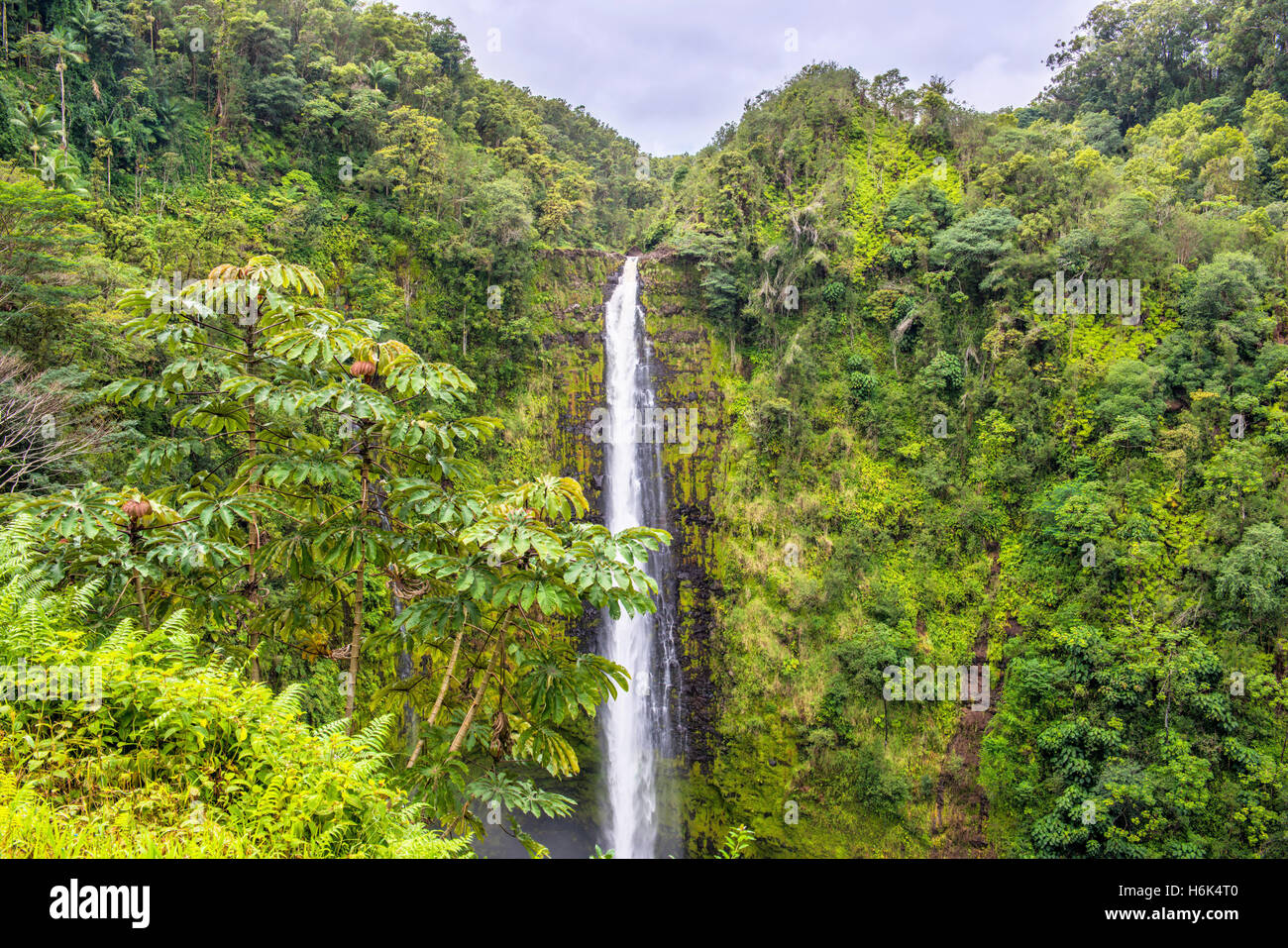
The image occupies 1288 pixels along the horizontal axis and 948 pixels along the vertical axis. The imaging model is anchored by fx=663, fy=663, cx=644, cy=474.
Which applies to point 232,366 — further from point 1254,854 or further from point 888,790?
point 1254,854

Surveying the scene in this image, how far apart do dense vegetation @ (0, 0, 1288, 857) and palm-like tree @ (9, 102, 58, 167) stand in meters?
0.10

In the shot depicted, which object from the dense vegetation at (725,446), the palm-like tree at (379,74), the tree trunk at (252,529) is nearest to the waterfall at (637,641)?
the dense vegetation at (725,446)

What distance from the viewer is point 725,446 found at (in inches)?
842

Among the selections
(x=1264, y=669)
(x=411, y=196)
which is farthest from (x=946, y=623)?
(x=411, y=196)

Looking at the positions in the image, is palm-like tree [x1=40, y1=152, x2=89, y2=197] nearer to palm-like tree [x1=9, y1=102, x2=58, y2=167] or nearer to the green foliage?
palm-like tree [x1=9, y1=102, x2=58, y2=167]

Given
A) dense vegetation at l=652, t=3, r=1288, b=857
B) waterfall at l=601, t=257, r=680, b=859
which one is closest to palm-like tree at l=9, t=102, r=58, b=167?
waterfall at l=601, t=257, r=680, b=859

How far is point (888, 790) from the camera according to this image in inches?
653

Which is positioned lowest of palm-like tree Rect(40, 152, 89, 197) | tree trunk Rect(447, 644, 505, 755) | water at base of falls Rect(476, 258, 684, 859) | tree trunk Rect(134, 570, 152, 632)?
water at base of falls Rect(476, 258, 684, 859)

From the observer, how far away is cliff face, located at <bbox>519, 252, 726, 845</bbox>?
19.3m

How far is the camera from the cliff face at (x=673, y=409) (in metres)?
19.3

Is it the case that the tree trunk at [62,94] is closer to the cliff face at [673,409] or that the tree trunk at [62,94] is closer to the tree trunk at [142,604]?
the cliff face at [673,409]

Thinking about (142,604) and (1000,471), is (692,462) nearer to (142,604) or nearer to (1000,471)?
(1000,471)

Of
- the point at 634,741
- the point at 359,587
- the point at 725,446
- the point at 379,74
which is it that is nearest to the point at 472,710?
the point at 359,587
